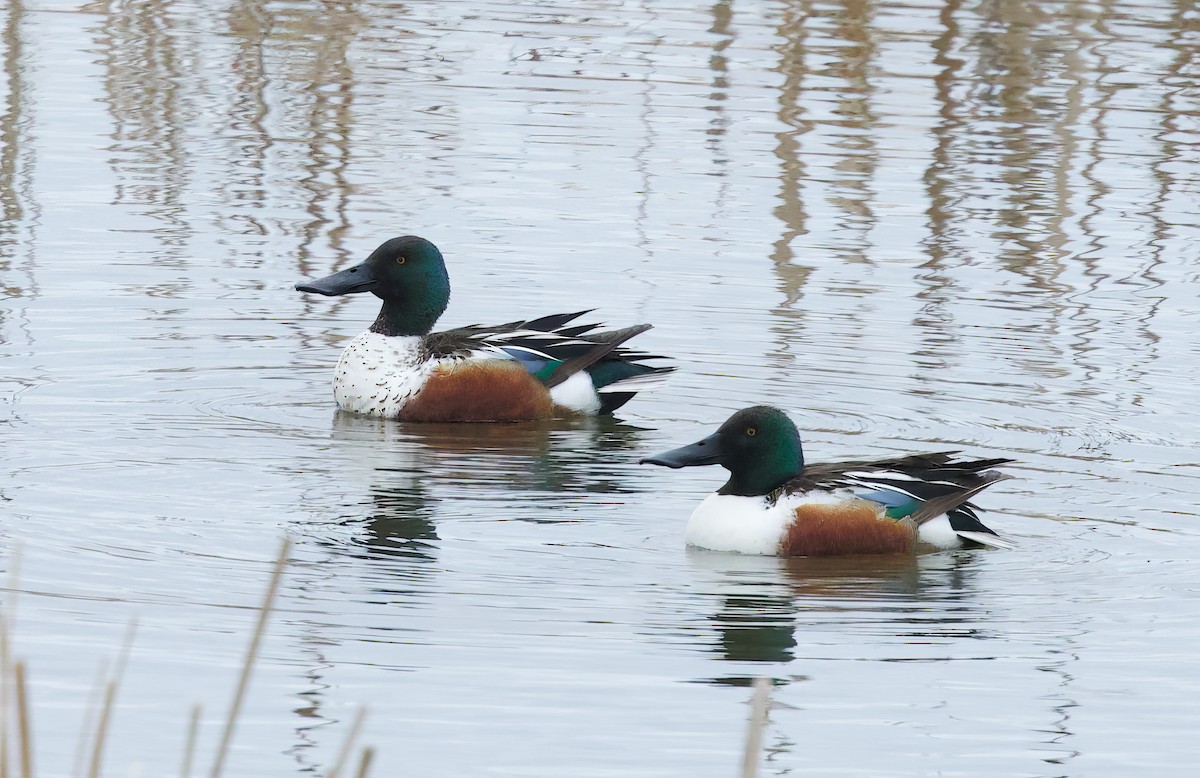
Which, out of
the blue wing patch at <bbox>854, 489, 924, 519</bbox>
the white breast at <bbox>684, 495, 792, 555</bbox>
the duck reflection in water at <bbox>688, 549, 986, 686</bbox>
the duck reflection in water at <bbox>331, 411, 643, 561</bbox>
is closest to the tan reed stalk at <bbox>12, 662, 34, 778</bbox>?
the duck reflection in water at <bbox>688, 549, 986, 686</bbox>

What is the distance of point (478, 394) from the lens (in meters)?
10.5

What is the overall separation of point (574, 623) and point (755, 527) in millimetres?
1217

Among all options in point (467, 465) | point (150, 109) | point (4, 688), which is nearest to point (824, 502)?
point (467, 465)

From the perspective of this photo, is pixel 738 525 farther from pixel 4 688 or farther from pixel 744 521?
pixel 4 688

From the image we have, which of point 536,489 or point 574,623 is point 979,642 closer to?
point 574,623

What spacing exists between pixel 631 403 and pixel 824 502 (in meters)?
3.01

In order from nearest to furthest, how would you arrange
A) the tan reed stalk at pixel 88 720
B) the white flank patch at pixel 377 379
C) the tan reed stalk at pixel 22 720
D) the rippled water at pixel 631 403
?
the tan reed stalk at pixel 22 720
the tan reed stalk at pixel 88 720
the rippled water at pixel 631 403
the white flank patch at pixel 377 379

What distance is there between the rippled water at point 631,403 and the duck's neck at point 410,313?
540mm

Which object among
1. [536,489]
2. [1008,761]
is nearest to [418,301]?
[536,489]

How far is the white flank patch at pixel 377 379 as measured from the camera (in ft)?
34.4

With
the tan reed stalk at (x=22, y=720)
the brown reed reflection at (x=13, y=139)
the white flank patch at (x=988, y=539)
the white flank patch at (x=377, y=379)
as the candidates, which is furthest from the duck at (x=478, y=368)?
the tan reed stalk at (x=22, y=720)

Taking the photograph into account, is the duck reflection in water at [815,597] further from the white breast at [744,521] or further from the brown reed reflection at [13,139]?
the brown reed reflection at [13,139]

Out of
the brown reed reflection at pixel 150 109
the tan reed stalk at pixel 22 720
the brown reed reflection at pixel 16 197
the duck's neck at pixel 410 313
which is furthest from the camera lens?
the brown reed reflection at pixel 150 109

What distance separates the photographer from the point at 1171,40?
852 inches
